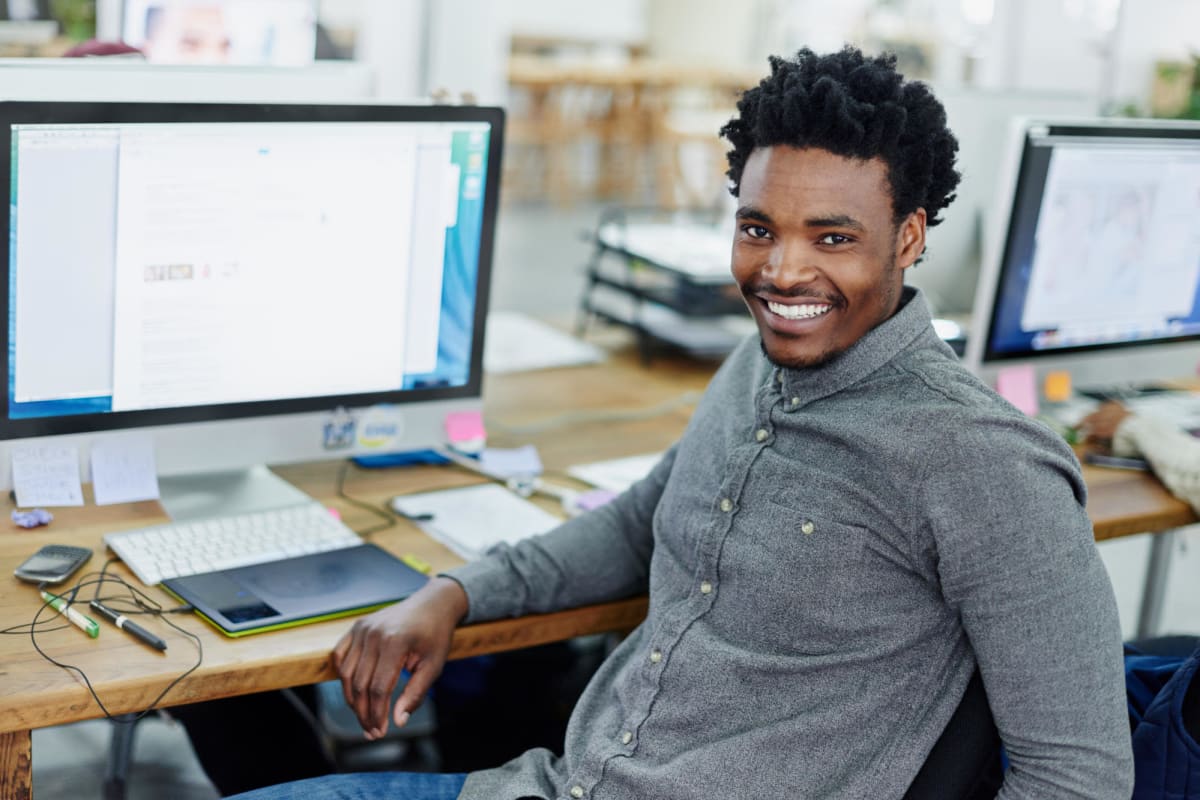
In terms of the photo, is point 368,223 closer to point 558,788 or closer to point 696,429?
point 696,429

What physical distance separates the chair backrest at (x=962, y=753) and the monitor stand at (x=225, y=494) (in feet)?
2.72

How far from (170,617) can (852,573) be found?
2.21 ft

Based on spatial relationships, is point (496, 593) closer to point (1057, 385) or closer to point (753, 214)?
point (753, 214)

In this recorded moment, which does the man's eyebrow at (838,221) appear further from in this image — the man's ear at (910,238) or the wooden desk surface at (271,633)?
the wooden desk surface at (271,633)

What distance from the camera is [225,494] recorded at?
5.65 ft

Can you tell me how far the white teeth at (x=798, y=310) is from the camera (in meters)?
1.26

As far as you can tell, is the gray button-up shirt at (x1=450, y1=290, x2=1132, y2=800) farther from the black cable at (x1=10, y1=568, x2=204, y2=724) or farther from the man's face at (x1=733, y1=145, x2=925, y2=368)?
the black cable at (x1=10, y1=568, x2=204, y2=724)

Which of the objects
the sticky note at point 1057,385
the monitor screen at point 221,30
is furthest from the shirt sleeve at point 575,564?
the monitor screen at point 221,30

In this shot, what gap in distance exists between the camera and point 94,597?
1403 mm

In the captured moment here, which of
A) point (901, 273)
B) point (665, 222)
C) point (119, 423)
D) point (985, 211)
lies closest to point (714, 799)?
point (901, 273)

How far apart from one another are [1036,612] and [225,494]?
1021mm

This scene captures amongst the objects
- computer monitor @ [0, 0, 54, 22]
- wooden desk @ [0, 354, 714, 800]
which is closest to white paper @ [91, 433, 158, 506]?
wooden desk @ [0, 354, 714, 800]

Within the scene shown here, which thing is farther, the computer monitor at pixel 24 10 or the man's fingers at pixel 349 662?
the computer monitor at pixel 24 10

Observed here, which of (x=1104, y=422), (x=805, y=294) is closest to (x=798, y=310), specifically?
(x=805, y=294)
